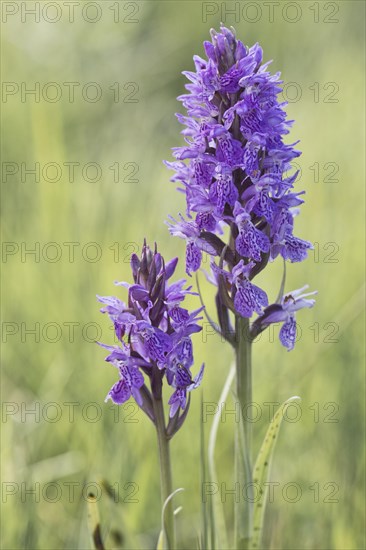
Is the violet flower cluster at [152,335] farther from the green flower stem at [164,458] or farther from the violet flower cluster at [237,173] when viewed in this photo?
the violet flower cluster at [237,173]

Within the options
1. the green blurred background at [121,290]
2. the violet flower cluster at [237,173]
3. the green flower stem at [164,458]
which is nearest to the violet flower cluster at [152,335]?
the green flower stem at [164,458]

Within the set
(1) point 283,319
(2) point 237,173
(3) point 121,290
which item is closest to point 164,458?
(1) point 283,319

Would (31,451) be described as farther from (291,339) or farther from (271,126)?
(271,126)

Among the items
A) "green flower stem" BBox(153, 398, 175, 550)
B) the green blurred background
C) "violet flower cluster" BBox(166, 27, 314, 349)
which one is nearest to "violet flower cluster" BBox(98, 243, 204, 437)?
"green flower stem" BBox(153, 398, 175, 550)

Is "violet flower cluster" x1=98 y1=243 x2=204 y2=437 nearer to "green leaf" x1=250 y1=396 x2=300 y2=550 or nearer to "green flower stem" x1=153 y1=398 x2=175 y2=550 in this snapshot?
"green flower stem" x1=153 y1=398 x2=175 y2=550

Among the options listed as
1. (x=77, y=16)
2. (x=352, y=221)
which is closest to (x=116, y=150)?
(x=77, y=16)
